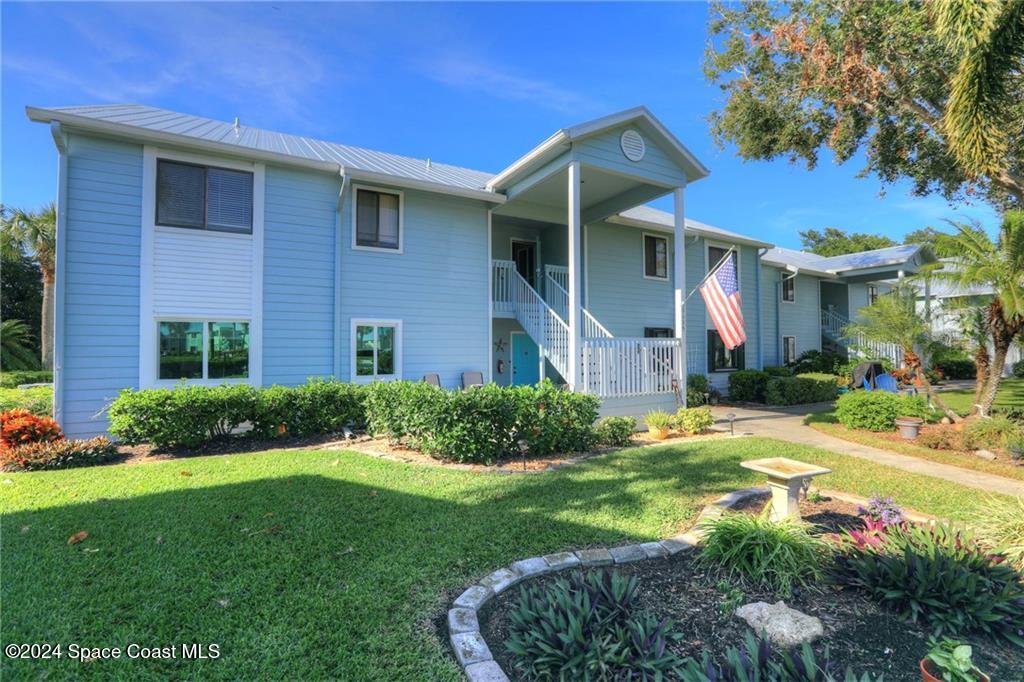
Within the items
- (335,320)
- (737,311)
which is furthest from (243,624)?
(737,311)

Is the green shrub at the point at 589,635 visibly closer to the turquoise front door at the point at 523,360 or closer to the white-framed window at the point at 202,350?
the white-framed window at the point at 202,350

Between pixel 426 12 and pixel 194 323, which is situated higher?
pixel 426 12

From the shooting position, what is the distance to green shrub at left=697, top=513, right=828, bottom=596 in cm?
332

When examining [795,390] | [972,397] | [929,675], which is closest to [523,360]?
[795,390]

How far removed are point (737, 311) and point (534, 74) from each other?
7322 millimetres

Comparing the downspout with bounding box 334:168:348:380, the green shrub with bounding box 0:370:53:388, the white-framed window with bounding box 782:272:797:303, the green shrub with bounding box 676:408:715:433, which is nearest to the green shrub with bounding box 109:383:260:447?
the downspout with bounding box 334:168:348:380

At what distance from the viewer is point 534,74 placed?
1068 centimetres

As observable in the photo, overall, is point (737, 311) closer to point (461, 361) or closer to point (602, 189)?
point (602, 189)

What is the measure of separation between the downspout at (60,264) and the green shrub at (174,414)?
96 centimetres

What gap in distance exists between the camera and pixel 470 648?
103 inches

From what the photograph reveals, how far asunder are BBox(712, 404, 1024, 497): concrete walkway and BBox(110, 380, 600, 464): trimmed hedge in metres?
4.82

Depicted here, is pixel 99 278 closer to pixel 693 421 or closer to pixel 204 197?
pixel 204 197

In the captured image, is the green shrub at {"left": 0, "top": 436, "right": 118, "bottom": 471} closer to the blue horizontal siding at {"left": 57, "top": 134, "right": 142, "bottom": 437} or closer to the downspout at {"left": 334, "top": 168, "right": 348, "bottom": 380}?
the blue horizontal siding at {"left": 57, "top": 134, "right": 142, "bottom": 437}

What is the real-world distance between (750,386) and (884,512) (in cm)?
1322
